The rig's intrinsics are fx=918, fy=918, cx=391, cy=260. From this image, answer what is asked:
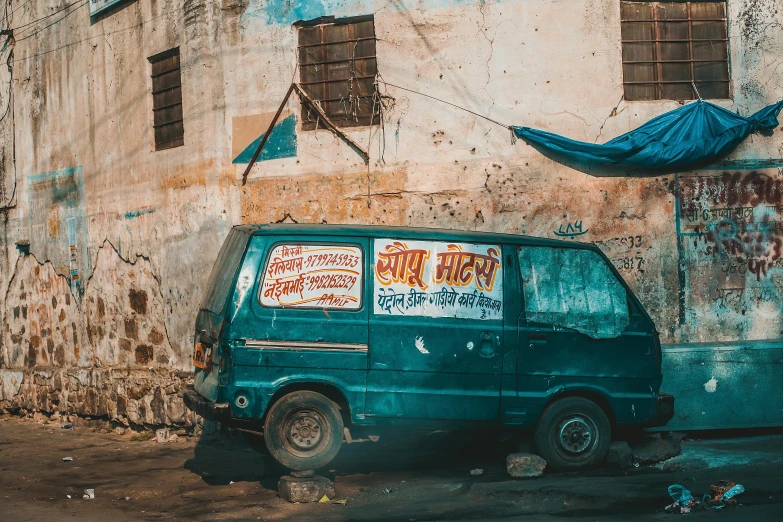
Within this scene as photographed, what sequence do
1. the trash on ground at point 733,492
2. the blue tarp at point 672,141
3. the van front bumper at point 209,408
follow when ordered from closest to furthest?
the trash on ground at point 733,492, the van front bumper at point 209,408, the blue tarp at point 672,141

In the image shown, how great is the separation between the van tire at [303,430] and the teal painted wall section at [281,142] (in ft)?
13.0

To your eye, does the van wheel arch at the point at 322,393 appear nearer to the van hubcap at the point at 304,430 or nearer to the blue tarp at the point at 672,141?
the van hubcap at the point at 304,430

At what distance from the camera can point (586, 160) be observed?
9742 millimetres

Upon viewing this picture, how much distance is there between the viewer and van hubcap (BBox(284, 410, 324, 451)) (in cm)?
699

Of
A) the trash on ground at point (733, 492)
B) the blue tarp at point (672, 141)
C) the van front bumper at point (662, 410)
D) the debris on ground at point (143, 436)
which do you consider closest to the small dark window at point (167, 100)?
the debris on ground at point (143, 436)

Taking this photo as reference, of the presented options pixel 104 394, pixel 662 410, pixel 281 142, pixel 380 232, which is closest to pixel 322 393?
pixel 380 232

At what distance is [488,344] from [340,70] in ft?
14.2

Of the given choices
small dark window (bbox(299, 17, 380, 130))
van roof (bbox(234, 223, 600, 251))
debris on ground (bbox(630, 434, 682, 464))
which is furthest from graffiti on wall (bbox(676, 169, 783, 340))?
small dark window (bbox(299, 17, 380, 130))

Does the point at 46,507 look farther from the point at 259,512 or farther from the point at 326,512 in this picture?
the point at 326,512

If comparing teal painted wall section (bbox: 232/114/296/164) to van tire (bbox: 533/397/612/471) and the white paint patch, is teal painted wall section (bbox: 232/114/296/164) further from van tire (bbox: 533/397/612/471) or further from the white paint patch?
van tire (bbox: 533/397/612/471)

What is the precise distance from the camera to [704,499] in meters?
6.56

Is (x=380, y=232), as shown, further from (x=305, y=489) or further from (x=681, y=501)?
(x=681, y=501)

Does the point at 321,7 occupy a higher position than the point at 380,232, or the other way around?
the point at 321,7

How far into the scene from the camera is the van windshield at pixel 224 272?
6973 millimetres
